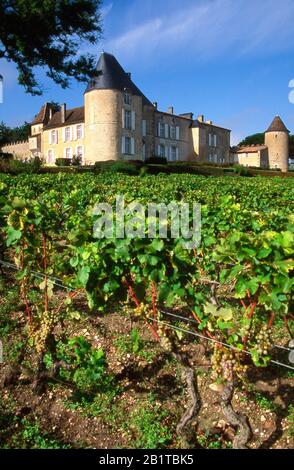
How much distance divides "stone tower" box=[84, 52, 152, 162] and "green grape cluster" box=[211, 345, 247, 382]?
117ft

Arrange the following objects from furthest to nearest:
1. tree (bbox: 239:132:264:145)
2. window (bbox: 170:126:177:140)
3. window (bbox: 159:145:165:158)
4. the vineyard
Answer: tree (bbox: 239:132:264:145)
window (bbox: 170:126:177:140)
window (bbox: 159:145:165:158)
the vineyard

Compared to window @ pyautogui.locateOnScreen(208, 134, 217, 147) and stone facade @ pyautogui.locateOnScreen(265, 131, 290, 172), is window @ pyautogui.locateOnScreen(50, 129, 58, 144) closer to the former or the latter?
window @ pyautogui.locateOnScreen(208, 134, 217, 147)

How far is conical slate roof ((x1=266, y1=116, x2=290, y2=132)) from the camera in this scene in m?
58.6

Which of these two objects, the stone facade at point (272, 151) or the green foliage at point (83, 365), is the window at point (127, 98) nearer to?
the stone facade at point (272, 151)

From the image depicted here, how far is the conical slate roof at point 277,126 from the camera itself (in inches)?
2306

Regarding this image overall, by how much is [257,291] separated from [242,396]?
1040mm

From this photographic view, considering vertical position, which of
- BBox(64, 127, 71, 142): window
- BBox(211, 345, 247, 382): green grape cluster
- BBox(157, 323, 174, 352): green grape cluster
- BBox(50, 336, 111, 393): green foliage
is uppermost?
BBox(64, 127, 71, 142): window

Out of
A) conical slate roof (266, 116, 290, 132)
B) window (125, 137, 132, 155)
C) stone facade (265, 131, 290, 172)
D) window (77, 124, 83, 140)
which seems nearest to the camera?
window (125, 137, 132, 155)

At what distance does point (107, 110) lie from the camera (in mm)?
37188

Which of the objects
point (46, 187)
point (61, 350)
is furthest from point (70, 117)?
point (61, 350)

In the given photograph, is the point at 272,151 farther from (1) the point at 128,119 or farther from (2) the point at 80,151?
(2) the point at 80,151

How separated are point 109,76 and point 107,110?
2.92m

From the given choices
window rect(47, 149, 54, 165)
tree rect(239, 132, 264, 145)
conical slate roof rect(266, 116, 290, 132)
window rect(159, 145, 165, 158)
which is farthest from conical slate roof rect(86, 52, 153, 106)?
tree rect(239, 132, 264, 145)
